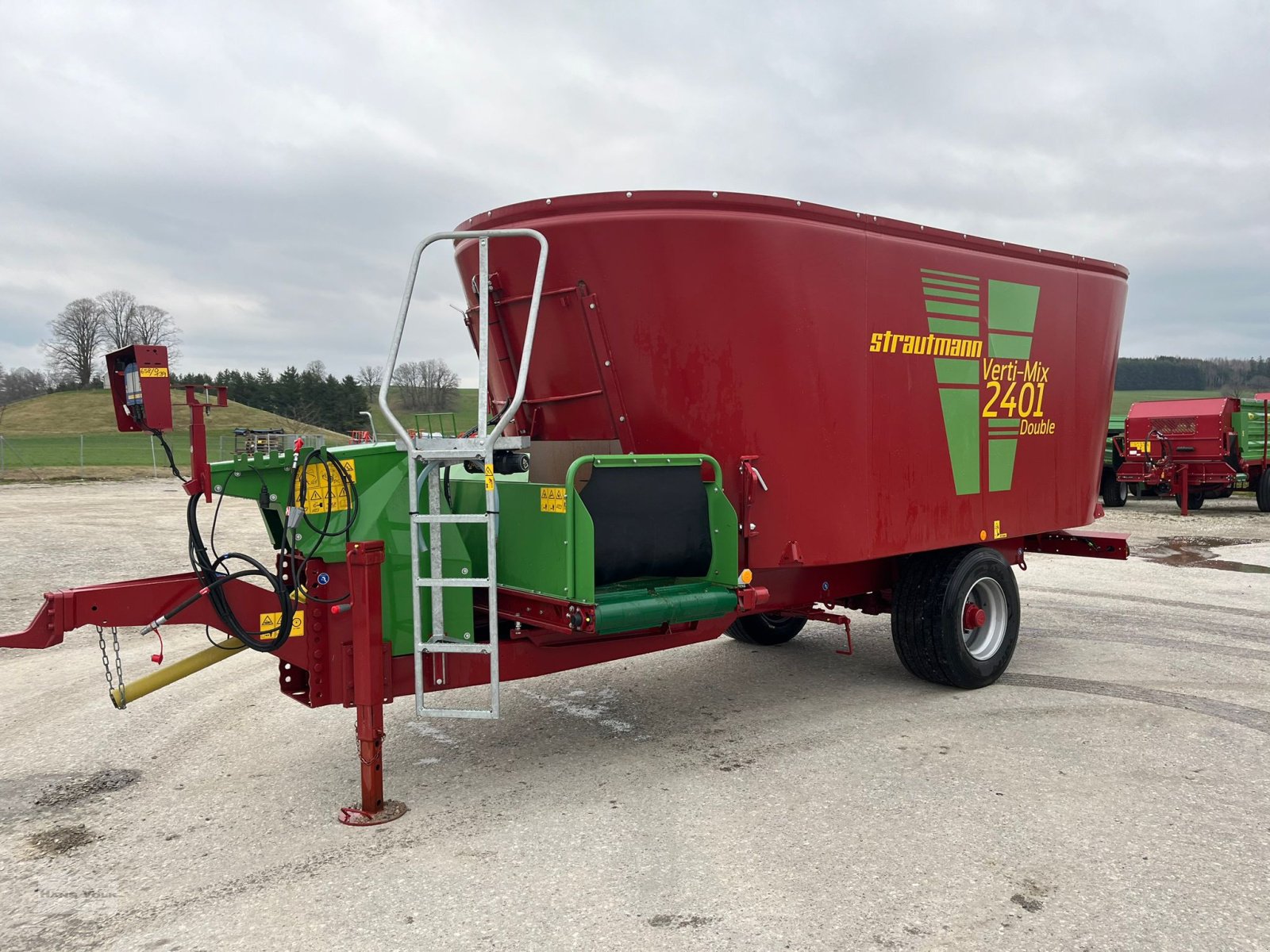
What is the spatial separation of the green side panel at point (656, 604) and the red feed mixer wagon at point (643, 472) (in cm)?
2

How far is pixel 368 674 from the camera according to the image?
3.77 m

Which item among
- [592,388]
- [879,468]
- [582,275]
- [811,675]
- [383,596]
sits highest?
[582,275]

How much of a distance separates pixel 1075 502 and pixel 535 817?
457 centimetres

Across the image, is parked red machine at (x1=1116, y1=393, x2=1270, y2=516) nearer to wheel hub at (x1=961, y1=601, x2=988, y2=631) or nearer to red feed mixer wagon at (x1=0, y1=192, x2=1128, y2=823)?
red feed mixer wagon at (x1=0, y1=192, x2=1128, y2=823)

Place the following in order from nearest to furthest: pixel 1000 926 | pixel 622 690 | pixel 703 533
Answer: pixel 1000 926 < pixel 703 533 < pixel 622 690

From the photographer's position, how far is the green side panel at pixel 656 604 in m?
3.97

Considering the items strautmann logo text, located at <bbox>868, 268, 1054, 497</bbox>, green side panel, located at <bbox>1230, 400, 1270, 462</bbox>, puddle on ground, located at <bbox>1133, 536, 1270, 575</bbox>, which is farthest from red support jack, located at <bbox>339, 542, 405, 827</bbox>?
green side panel, located at <bbox>1230, 400, 1270, 462</bbox>

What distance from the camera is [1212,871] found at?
130 inches

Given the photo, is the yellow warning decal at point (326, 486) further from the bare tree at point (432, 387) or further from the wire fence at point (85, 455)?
the wire fence at point (85, 455)

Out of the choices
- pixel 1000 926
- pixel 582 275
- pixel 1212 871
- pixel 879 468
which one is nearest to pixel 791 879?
pixel 1000 926

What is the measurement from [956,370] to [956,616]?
58.7 inches

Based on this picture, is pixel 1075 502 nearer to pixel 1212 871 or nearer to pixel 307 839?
pixel 1212 871

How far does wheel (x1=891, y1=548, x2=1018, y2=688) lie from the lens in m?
5.48

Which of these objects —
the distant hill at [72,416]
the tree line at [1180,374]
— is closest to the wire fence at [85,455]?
the distant hill at [72,416]
